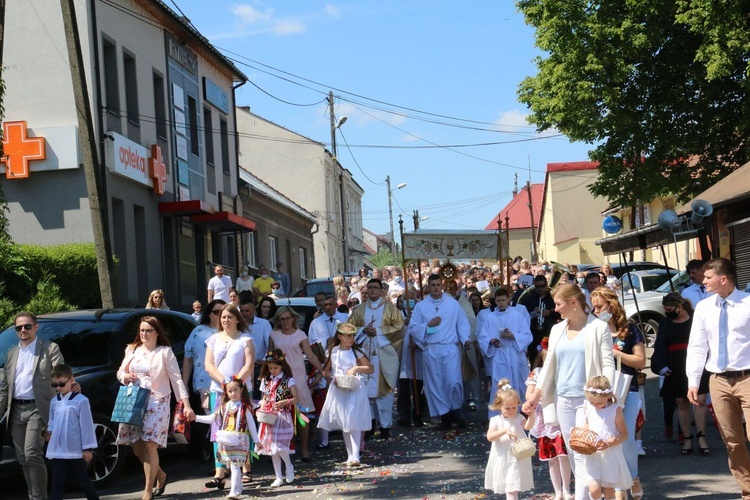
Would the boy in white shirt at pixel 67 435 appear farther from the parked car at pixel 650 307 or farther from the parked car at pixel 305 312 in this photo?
the parked car at pixel 650 307

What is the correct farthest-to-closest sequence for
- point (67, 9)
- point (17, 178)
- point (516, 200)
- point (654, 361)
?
point (516, 200) < point (17, 178) < point (67, 9) < point (654, 361)

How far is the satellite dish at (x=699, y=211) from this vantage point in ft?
51.9

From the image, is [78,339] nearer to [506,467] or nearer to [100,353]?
[100,353]

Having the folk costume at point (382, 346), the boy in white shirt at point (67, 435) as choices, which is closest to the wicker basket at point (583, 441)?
the boy in white shirt at point (67, 435)

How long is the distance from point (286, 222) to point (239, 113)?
34.5 feet

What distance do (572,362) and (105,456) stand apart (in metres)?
4.91

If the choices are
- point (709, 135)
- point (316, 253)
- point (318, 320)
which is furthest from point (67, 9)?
point (316, 253)

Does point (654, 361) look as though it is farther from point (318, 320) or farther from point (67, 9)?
point (67, 9)

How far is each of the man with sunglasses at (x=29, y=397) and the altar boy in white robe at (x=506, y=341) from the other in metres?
6.05

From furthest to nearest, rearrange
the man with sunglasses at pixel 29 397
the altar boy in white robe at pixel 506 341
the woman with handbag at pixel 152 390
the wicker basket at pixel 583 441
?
the altar boy in white robe at pixel 506 341
the woman with handbag at pixel 152 390
the man with sunglasses at pixel 29 397
the wicker basket at pixel 583 441

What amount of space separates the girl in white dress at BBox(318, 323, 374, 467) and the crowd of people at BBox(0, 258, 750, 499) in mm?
15

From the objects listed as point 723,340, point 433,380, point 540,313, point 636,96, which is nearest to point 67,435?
point 723,340

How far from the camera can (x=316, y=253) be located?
55.4m

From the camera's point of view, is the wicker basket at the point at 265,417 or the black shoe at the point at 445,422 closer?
the wicker basket at the point at 265,417
